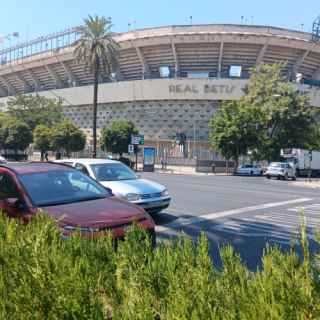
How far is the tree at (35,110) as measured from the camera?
219 feet

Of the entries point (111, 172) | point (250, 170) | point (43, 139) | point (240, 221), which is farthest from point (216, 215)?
point (43, 139)

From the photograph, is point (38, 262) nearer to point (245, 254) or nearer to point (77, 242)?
point (77, 242)

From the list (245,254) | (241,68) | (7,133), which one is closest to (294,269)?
(245,254)

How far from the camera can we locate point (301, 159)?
154ft

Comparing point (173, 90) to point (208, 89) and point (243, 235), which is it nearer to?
point (208, 89)

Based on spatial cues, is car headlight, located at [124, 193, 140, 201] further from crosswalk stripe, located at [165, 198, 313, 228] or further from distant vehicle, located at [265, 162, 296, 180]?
distant vehicle, located at [265, 162, 296, 180]

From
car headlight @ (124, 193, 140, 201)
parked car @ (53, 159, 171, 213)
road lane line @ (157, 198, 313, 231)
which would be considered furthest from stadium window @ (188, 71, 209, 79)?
car headlight @ (124, 193, 140, 201)

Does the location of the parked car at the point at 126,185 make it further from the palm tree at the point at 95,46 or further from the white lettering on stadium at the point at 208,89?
the white lettering on stadium at the point at 208,89

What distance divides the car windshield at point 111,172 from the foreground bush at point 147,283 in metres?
8.44

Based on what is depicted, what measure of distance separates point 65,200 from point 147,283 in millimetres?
4066

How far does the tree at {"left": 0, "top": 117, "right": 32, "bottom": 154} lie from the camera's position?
60572mm

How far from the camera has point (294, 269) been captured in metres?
2.43

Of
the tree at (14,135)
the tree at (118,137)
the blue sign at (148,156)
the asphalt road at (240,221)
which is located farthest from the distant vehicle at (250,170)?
the tree at (14,135)

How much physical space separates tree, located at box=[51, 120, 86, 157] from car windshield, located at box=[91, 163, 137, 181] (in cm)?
4181
